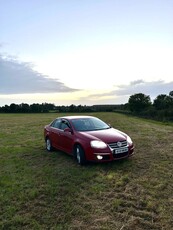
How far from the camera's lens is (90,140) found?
7570 millimetres

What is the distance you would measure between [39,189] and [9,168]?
247cm

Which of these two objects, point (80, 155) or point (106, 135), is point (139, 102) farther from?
point (80, 155)

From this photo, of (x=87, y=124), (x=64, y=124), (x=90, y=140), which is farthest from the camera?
(x=64, y=124)

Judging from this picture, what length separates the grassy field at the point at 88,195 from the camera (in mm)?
4195

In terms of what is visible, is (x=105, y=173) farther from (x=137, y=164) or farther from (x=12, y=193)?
(x=12, y=193)

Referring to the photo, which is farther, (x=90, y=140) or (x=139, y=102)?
(x=139, y=102)

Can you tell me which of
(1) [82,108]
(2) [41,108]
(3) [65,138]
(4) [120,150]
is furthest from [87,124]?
(2) [41,108]

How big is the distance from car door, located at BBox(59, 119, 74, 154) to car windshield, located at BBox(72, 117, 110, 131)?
0.97ft

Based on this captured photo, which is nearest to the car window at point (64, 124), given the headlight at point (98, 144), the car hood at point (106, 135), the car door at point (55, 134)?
the car door at point (55, 134)

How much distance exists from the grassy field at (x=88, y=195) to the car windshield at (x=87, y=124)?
1.24m

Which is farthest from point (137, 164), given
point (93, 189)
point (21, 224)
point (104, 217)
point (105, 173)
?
point (21, 224)

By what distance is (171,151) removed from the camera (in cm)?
988

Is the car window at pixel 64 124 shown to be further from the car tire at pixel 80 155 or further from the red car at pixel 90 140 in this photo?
the car tire at pixel 80 155

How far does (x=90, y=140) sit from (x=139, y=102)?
9956cm
